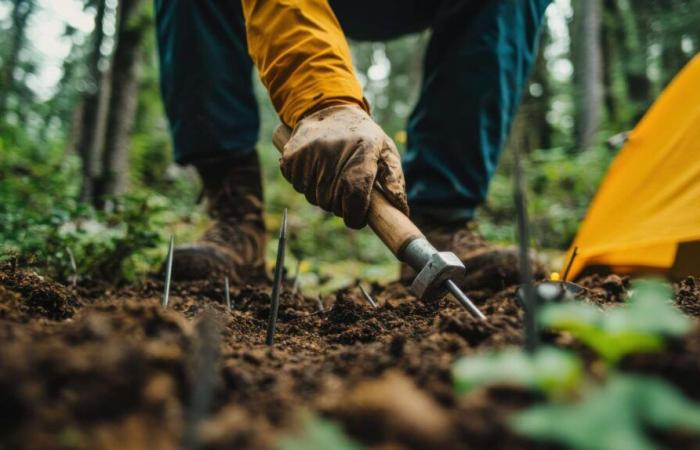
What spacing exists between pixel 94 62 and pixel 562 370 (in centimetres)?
816

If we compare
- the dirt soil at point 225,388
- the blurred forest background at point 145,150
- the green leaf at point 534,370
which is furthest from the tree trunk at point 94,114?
the green leaf at point 534,370

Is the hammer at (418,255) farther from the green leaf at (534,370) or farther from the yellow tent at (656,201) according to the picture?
the yellow tent at (656,201)

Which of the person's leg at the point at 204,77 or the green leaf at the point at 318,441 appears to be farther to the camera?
the person's leg at the point at 204,77

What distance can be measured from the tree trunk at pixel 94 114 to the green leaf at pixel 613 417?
5.71 m

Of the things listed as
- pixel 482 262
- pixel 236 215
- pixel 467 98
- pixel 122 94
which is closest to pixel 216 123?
pixel 236 215

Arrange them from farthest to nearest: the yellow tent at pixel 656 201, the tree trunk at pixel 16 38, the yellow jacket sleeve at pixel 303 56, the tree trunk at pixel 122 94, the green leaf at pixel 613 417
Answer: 1. the tree trunk at pixel 16 38
2. the tree trunk at pixel 122 94
3. the yellow tent at pixel 656 201
4. the yellow jacket sleeve at pixel 303 56
5. the green leaf at pixel 613 417

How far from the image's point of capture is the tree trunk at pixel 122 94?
5402 millimetres

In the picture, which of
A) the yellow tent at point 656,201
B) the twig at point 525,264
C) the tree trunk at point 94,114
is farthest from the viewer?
the tree trunk at point 94,114

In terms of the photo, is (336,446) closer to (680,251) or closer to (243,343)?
(243,343)

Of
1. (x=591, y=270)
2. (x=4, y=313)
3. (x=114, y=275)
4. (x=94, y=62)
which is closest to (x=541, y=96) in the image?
(x=94, y=62)

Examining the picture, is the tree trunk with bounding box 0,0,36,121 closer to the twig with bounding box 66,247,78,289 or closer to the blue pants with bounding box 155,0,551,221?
the blue pants with bounding box 155,0,551,221

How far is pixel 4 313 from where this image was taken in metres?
1.06

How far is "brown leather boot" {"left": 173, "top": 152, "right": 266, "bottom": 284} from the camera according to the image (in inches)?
92.2

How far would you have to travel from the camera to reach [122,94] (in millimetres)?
5621
